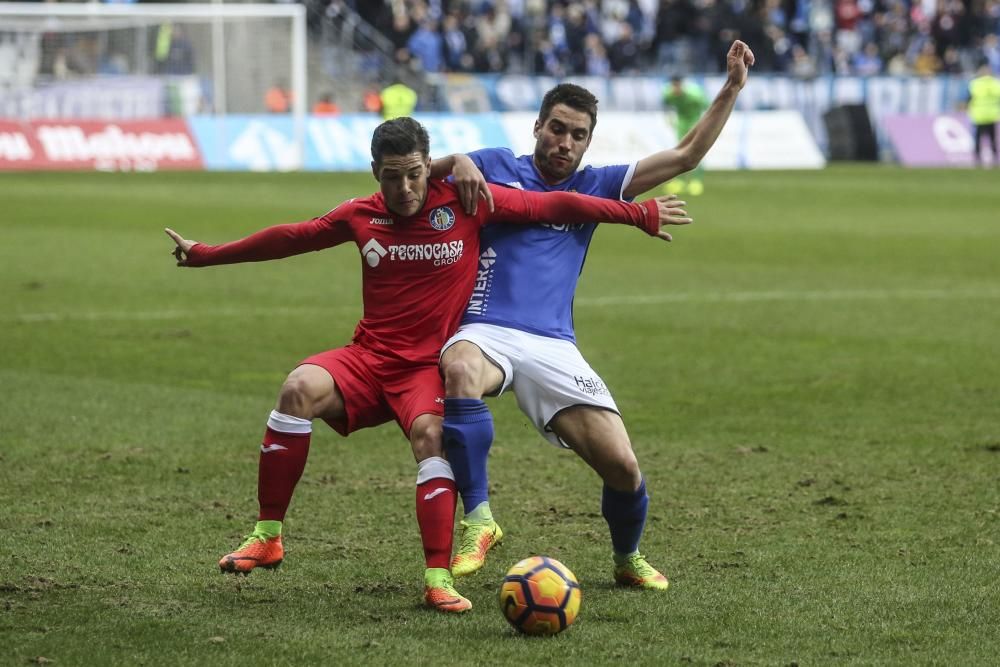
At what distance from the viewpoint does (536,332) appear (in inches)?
225

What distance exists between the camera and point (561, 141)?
19.2ft

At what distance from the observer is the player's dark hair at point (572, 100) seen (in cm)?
580

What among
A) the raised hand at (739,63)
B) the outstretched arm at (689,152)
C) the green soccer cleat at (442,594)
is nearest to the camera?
the green soccer cleat at (442,594)

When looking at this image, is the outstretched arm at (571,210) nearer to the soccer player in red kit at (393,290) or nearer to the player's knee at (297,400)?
the soccer player in red kit at (393,290)

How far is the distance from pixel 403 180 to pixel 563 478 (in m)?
2.63

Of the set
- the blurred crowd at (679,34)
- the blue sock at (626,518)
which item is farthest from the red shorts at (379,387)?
the blurred crowd at (679,34)

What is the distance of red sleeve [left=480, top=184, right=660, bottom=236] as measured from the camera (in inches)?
223

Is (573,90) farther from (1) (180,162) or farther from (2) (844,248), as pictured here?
(1) (180,162)

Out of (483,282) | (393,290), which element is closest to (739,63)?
(483,282)

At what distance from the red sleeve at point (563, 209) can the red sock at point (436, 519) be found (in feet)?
3.46

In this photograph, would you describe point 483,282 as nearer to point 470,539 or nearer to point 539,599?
point 470,539

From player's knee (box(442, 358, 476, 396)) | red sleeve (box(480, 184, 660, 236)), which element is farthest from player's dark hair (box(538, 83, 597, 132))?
player's knee (box(442, 358, 476, 396))

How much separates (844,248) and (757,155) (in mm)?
16927

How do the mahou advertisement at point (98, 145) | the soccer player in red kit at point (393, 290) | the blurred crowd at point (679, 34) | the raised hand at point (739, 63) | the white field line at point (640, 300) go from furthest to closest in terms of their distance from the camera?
Answer: the blurred crowd at point (679, 34)
the mahou advertisement at point (98, 145)
the white field line at point (640, 300)
the raised hand at point (739, 63)
the soccer player in red kit at point (393, 290)
